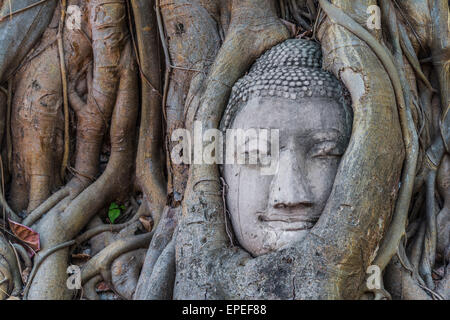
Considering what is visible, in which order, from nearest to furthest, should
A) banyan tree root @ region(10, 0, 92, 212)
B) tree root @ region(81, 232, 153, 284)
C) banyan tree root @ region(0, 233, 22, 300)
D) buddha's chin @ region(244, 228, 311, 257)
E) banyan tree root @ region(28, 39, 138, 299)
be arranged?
buddha's chin @ region(244, 228, 311, 257) → banyan tree root @ region(0, 233, 22, 300) → tree root @ region(81, 232, 153, 284) → banyan tree root @ region(28, 39, 138, 299) → banyan tree root @ region(10, 0, 92, 212)

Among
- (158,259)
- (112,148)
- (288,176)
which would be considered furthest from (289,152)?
(112,148)

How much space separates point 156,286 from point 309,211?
0.83m

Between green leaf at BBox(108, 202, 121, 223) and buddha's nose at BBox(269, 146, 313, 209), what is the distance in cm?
134

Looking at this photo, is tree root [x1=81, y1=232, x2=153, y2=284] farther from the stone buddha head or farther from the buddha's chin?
the buddha's chin

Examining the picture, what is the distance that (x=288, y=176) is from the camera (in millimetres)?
2535

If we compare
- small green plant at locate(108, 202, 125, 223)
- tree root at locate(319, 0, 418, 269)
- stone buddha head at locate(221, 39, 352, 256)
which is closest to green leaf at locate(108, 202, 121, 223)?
small green plant at locate(108, 202, 125, 223)

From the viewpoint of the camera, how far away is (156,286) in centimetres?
271

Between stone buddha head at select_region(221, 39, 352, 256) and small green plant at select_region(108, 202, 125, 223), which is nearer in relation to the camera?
stone buddha head at select_region(221, 39, 352, 256)

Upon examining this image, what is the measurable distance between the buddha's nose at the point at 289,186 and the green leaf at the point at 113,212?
4.38ft

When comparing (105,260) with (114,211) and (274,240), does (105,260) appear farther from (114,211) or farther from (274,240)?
(274,240)

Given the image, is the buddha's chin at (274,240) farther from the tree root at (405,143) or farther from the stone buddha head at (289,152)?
the tree root at (405,143)

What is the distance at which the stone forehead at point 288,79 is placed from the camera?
8.87 ft

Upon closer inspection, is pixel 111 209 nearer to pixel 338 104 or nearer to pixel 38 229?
pixel 38 229

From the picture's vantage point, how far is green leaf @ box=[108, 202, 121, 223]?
3529mm
